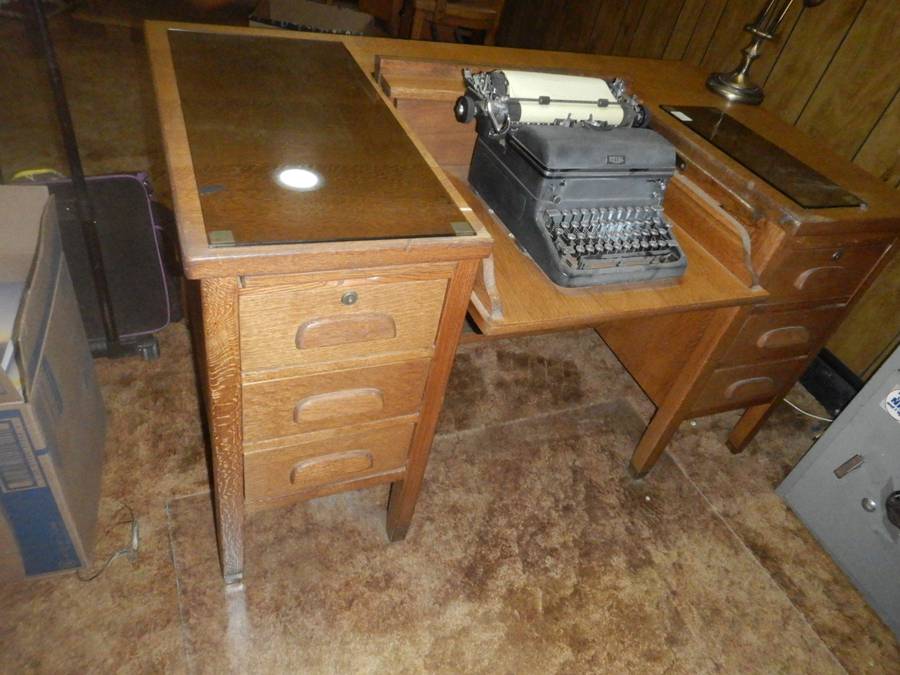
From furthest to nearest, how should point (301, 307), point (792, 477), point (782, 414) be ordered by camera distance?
point (782, 414) → point (792, 477) → point (301, 307)

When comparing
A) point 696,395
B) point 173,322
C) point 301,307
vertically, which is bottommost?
point 173,322

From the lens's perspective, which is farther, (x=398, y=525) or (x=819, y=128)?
(x=819, y=128)

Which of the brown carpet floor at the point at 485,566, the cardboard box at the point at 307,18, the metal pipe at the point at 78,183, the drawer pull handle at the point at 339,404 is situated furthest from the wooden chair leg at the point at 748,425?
the cardboard box at the point at 307,18

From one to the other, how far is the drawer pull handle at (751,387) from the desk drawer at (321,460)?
0.93 metres

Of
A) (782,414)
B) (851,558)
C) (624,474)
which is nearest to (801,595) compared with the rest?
(851,558)

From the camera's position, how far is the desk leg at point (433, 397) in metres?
1.02

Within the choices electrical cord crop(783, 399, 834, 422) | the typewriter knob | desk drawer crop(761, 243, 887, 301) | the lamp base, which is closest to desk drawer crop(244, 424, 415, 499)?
the typewriter knob

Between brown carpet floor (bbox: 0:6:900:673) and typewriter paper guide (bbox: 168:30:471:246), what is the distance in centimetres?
91

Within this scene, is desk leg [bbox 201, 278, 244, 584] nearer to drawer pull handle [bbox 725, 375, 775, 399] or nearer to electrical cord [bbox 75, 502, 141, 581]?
electrical cord [bbox 75, 502, 141, 581]

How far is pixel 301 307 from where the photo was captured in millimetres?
949

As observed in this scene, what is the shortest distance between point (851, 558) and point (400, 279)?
1494 mm

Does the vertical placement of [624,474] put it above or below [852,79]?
below

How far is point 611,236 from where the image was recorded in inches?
50.0

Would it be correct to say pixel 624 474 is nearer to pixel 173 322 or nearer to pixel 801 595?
pixel 801 595
